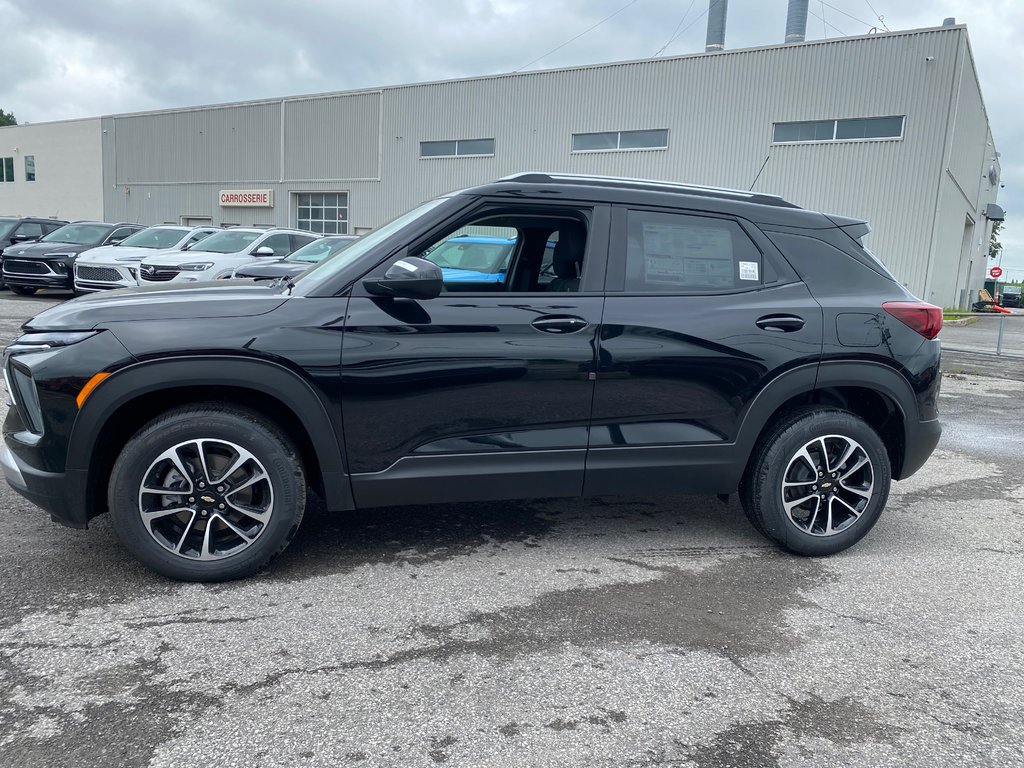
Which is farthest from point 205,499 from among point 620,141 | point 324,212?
point 324,212

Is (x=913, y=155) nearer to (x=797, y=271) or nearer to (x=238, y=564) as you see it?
(x=797, y=271)

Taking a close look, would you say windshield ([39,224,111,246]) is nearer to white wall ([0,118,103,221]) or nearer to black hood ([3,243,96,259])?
black hood ([3,243,96,259])

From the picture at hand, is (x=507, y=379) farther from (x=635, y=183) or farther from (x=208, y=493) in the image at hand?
(x=208, y=493)

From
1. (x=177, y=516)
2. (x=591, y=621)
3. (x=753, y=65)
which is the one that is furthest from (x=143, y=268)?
(x=753, y=65)

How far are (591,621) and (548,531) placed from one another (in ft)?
3.60

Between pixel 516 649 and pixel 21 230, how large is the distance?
68.0 feet

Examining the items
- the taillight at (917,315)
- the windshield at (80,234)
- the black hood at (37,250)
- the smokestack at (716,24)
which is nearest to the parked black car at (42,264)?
the black hood at (37,250)

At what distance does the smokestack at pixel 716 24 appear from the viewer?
33.8 meters

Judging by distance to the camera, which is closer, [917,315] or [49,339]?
[49,339]

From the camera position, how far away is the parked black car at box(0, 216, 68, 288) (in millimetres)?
19078

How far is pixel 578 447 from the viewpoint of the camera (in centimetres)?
378

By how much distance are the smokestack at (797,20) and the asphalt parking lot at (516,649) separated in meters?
34.8

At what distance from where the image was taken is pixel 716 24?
3456 cm

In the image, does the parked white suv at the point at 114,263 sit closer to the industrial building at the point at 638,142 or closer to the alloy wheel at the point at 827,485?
the alloy wheel at the point at 827,485
